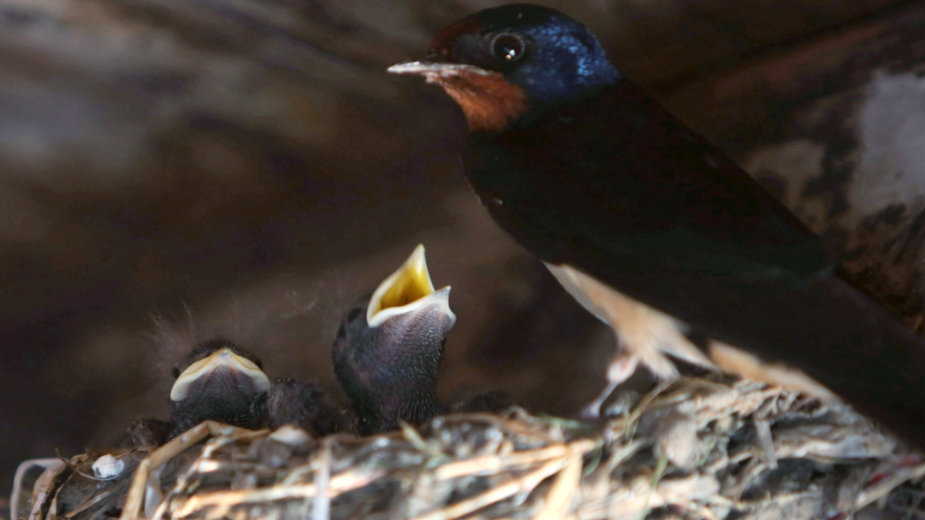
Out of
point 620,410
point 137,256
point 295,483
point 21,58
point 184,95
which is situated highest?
point 21,58

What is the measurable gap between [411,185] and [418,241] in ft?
0.34

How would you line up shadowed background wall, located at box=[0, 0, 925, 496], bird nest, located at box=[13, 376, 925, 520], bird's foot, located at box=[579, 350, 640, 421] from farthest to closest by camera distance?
shadowed background wall, located at box=[0, 0, 925, 496], bird's foot, located at box=[579, 350, 640, 421], bird nest, located at box=[13, 376, 925, 520]

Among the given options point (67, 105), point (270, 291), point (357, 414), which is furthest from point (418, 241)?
point (67, 105)

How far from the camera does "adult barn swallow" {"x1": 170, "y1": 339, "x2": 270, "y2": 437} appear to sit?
4.29 feet

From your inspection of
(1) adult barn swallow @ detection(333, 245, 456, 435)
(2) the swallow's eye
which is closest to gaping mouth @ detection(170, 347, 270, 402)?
(1) adult barn swallow @ detection(333, 245, 456, 435)

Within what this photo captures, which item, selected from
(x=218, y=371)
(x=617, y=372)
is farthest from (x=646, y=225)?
(x=218, y=371)

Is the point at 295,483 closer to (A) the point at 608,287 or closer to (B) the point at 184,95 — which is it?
(A) the point at 608,287

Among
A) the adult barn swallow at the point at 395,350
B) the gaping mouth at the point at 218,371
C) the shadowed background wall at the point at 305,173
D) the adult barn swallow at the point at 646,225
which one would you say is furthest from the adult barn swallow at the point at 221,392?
the adult barn swallow at the point at 646,225

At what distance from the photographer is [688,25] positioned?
1542mm

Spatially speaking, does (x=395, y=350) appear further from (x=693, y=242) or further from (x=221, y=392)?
(x=693, y=242)

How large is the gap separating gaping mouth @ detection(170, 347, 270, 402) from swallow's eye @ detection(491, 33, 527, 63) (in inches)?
22.1

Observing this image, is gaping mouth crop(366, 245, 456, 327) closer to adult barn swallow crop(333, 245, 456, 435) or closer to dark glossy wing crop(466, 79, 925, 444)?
adult barn swallow crop(333, 245, 456, 435)

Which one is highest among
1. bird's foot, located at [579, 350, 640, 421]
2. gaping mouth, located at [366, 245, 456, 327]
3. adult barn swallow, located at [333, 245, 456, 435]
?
gaping mouth, located at [366, 245, 456, 327]

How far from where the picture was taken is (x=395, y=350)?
51.4 inches
